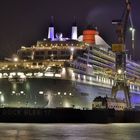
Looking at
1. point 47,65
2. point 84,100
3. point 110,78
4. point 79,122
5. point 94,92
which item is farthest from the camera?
point 110,78

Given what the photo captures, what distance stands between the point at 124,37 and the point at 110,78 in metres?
12.5

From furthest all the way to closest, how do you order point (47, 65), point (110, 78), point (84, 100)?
point (110, 78) → point (84, 100) → point (47, 65)

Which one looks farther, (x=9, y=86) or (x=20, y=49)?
(x=20, y=49)

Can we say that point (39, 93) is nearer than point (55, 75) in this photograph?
Yes

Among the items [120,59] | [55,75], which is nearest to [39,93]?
[55,75]

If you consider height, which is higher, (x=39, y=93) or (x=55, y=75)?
(x=55, y=75)

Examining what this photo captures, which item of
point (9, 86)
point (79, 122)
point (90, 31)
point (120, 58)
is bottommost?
point (79, 122)

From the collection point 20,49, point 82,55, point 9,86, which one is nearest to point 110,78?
point 82,55

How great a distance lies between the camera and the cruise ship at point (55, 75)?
83312mm

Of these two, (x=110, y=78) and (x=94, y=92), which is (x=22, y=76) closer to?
(x=94, y=92)

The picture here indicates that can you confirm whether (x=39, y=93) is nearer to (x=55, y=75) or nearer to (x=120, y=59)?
(x=55, y=75)

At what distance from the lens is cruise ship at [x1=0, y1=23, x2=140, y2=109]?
8331cm

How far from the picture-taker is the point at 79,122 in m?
79.2

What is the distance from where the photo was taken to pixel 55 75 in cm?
8412
